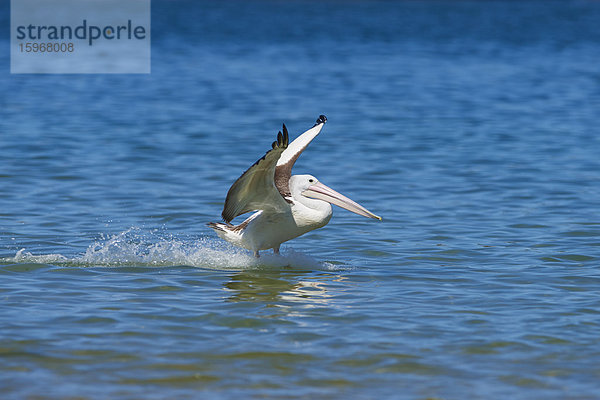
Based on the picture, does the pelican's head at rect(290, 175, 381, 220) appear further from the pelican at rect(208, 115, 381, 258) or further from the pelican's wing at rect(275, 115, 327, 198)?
the pelican's wing at rect(275, 115, 327, 198)

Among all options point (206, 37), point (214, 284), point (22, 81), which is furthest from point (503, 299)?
point (206, 37)

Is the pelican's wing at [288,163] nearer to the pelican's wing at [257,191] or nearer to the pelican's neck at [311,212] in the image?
the pelican's neck at [311,212]

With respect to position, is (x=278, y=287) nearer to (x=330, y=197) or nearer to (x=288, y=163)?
(x=330, y=197)

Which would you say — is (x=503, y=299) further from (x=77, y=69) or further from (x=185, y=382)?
(x=77, y=69)

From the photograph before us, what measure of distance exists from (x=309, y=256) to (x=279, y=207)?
918 mm

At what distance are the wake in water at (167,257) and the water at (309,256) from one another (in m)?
0.03

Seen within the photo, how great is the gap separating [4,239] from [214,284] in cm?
313

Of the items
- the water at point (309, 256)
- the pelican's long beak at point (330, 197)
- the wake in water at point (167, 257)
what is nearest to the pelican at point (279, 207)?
the pelican's long beak at point (330, 197)

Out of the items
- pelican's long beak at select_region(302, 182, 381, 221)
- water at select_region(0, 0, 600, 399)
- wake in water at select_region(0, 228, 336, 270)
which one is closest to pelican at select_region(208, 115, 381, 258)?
pelican's long beak at select_region(302, 182, 381, 221)

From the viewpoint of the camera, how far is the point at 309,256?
10180 mm

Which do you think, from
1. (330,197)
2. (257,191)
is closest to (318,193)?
(330,197)

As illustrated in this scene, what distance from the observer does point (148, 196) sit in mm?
13680

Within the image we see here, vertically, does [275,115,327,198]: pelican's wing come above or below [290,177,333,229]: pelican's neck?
above

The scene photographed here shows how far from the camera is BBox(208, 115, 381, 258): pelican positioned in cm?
918
